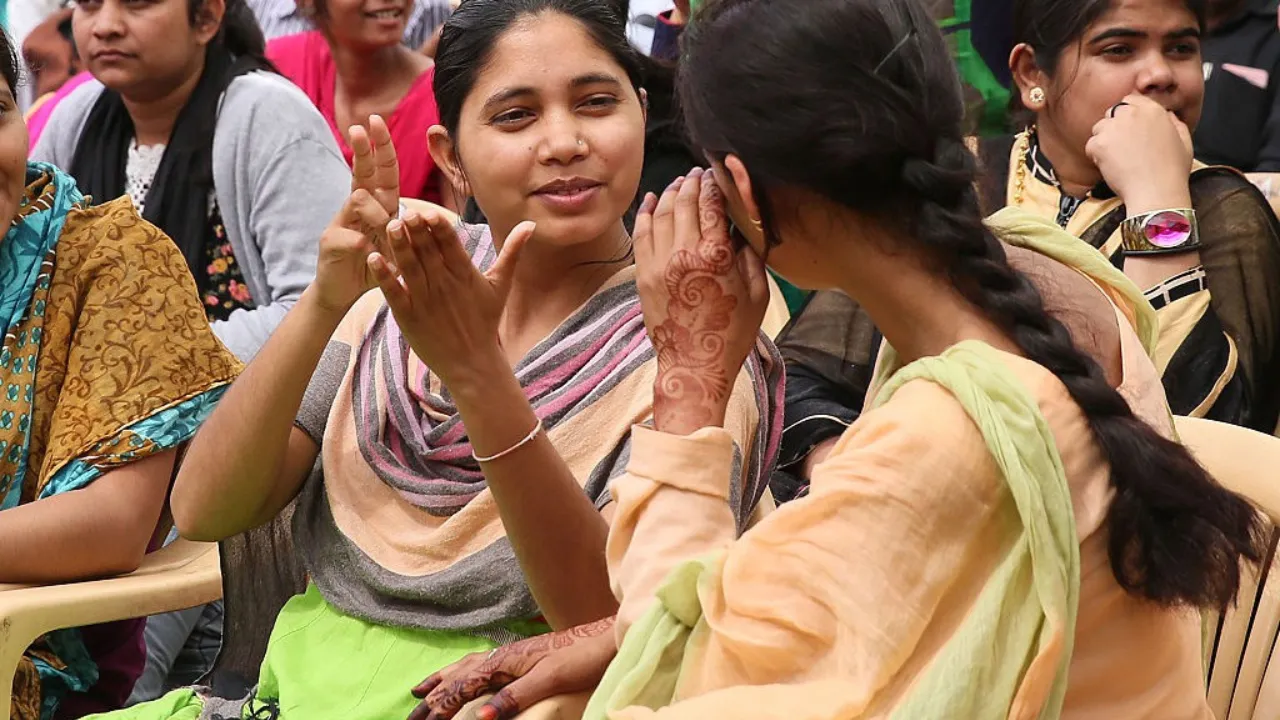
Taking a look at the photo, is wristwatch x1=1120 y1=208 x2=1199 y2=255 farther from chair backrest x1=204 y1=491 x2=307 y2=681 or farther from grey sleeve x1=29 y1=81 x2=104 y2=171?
grey sleeve x1=29 y1=81 x2=104 y2=171

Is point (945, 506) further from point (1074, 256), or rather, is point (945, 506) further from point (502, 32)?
point (502, 32)

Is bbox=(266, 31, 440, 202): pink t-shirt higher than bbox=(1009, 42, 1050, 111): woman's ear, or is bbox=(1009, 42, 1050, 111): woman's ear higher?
bbox=(266, 31, 440, 202): pink t-shirt

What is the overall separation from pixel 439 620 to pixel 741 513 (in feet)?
1.27

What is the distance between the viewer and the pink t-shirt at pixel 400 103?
383cm

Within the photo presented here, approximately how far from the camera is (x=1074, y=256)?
1.73 m

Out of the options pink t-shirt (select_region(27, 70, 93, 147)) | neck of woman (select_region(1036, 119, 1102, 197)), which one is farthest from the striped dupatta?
pink t-shirt (select_region(27, 70, 93, 147))

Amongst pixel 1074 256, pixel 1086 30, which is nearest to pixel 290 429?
pixel 1074 256

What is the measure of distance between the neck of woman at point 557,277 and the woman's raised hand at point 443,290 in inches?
12.3

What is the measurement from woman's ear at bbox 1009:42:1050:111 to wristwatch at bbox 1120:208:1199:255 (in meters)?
0.32

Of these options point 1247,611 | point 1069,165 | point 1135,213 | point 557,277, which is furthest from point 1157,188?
point 557,277

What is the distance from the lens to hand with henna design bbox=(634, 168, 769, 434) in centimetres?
165

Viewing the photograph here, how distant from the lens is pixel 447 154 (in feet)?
7.35

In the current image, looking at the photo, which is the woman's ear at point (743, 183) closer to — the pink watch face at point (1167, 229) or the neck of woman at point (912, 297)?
the neck of woman at point (912, 297)

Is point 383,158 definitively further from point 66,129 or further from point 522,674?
point 66,129
